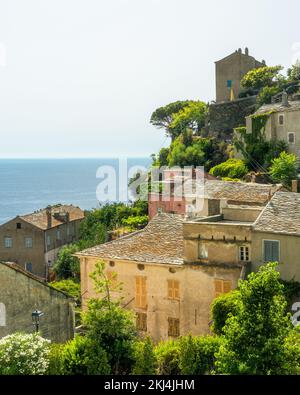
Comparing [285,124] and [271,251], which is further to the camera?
[285,124]

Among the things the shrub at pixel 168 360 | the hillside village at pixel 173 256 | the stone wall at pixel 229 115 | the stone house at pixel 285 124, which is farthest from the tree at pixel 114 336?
the stone wall at pixel 229 115

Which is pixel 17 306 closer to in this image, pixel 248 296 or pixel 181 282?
pixel 181 282

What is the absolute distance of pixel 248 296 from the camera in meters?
15.2

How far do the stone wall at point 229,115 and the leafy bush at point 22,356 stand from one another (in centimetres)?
5624

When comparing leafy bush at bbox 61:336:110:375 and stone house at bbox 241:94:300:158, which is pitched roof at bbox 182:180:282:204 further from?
leafy bush at bbox 61:336:110:375

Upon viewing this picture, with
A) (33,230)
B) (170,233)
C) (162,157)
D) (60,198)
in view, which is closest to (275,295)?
(170,233)

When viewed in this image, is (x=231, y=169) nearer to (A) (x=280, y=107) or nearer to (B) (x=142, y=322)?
(A) (x=280, y=107)

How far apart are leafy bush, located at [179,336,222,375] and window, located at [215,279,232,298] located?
7.45 m

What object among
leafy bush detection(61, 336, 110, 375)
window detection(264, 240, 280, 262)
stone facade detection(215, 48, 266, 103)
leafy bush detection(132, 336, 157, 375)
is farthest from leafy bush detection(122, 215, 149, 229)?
leafy bush detection(132, 336, 157, 375)

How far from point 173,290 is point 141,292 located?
1729mm

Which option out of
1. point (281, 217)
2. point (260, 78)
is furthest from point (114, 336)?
point (260, 78)

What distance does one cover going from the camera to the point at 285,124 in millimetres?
55562

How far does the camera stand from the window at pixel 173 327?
27.3 meters

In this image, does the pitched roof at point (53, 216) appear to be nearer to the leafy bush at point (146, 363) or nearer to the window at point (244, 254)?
the window at point (244, 254)
